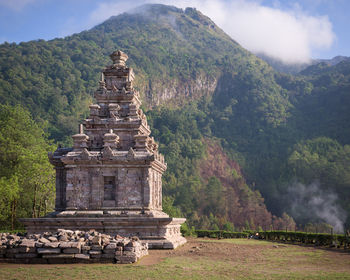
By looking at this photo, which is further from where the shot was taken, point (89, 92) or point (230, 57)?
point (230, 57)

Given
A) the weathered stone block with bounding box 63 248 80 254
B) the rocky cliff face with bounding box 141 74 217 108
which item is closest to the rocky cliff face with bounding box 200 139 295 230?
the rocky cliff face with bounding box 141 74 217 108

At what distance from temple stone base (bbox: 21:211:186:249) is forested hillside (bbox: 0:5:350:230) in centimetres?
2522

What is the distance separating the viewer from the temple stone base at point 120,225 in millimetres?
23109

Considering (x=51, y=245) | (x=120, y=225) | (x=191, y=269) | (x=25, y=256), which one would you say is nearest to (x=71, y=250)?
(x=51, y=245)

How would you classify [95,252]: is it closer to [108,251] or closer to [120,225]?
[108,251]

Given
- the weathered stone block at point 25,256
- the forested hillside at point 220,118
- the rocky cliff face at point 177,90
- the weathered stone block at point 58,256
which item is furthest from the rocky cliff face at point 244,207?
the weathered stone block at point 25,256

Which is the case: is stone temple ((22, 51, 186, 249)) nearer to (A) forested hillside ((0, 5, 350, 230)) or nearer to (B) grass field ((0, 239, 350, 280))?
(B) grass field ((0, 239, 350, 280))

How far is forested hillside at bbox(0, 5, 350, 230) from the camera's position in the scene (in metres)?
92.6

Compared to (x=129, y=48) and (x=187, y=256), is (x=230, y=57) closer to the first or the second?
(x=129, y=48)

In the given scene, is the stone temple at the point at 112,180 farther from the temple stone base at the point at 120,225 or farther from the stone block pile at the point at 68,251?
the stone block pile at the point at 68,251

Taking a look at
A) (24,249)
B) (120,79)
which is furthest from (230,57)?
(24,249)

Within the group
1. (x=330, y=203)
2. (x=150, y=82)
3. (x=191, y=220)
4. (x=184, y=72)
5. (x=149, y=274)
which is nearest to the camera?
(x=149, y=274)

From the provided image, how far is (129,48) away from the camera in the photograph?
523ft

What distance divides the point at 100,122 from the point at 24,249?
12.0 metres
